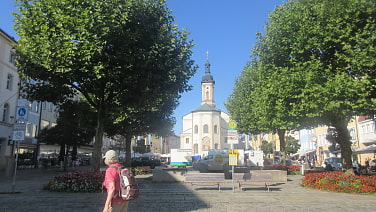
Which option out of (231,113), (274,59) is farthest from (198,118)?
(274,59)

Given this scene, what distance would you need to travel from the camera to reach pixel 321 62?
1371 centimetres

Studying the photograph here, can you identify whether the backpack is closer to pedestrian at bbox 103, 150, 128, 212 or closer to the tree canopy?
pedestrian at bbox 103, 150, 128, 212

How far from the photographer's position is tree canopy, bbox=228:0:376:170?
473 inches

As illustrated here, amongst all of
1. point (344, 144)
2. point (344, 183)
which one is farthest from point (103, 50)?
point (344, 144)

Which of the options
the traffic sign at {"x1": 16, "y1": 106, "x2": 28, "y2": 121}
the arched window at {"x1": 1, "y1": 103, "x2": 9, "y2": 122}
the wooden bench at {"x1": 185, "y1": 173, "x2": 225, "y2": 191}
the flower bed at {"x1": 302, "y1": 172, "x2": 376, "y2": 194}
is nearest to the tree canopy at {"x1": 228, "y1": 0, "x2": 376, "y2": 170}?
the flower bed at {"x1": 302, "y1": 172, "x2": 376, "y2": 194}

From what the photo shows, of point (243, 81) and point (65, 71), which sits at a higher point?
point (243, 81)

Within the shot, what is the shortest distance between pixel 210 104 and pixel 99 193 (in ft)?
283

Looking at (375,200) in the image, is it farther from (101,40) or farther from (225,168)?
(225,168)

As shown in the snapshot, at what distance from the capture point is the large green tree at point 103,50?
11.2 meters

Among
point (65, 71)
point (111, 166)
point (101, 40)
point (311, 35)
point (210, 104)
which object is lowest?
point (111, 166)

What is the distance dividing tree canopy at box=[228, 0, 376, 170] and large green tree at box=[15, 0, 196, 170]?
4.41m

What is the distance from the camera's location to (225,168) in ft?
97.3

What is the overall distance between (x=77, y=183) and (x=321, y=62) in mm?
12001

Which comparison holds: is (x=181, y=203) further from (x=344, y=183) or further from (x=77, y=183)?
(x=344, y=183)
